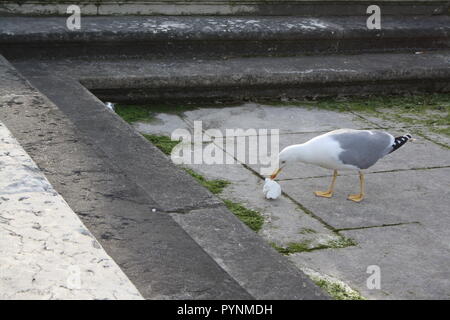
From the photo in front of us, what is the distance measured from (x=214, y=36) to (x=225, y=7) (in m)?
0.61

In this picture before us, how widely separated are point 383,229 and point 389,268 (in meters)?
0.44

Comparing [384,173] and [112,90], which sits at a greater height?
[112,90]

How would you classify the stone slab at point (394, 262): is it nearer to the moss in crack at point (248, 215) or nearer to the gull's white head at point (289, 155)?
the moss in crack at point (248, 215)

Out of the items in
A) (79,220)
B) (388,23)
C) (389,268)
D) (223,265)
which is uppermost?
(388,23)

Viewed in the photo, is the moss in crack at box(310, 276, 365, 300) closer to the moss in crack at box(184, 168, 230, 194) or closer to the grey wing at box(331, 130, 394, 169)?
the grey wing at box(331, 130, 394, 169)

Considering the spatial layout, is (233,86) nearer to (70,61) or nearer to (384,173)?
(70,61)

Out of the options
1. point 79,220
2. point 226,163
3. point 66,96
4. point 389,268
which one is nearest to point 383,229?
point 389,268

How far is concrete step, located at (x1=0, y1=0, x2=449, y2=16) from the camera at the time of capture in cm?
605

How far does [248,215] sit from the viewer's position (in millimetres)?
3809

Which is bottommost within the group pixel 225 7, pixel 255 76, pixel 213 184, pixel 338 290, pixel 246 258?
pixel 338 290

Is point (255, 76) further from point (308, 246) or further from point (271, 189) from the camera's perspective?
point (308, 246)

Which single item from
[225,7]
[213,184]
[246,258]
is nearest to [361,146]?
[213,184]

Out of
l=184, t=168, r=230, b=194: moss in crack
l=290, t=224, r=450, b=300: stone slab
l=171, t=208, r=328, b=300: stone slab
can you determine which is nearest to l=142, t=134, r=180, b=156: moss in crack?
l=184, t=168, r=230, b=194: moss in crack

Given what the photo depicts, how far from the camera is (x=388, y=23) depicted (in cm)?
668
